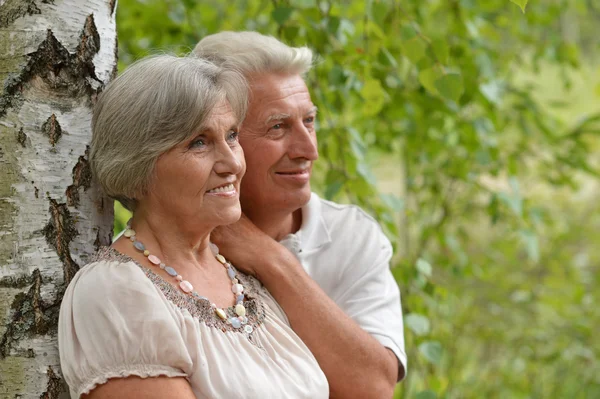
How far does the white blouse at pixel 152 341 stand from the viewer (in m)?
1.27

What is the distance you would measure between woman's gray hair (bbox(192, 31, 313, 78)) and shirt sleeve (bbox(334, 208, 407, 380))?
0.50 m

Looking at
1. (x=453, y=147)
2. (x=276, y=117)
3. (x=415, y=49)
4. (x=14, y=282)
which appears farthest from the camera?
(x=453, y=147)

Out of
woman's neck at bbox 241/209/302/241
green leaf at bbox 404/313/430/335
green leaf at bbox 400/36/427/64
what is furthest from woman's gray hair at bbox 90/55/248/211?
green leaf at bbox 404/313/430/335

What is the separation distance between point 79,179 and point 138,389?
1.51 feet

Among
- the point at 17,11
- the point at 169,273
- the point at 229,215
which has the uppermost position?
→ the point at 17,11

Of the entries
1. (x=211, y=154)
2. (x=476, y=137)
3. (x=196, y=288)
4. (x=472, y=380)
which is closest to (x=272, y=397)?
(x=196, y=288)

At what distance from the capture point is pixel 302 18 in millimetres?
2605

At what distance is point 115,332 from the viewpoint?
4.17 feet

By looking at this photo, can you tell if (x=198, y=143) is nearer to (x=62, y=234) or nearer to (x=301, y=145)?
(x=62, y=234)

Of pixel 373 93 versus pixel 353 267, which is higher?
pixel 373 93

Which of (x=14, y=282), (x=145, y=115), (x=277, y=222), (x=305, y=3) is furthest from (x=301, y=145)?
(x=14, y=282)

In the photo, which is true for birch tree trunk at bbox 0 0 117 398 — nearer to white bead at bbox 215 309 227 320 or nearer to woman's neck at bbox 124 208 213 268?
woman's neck at bbox 124 208 213 268

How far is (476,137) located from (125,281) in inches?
76.6

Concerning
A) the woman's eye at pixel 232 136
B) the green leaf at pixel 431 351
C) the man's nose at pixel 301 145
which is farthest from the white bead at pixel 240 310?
the green leaf at pixel 431 351
